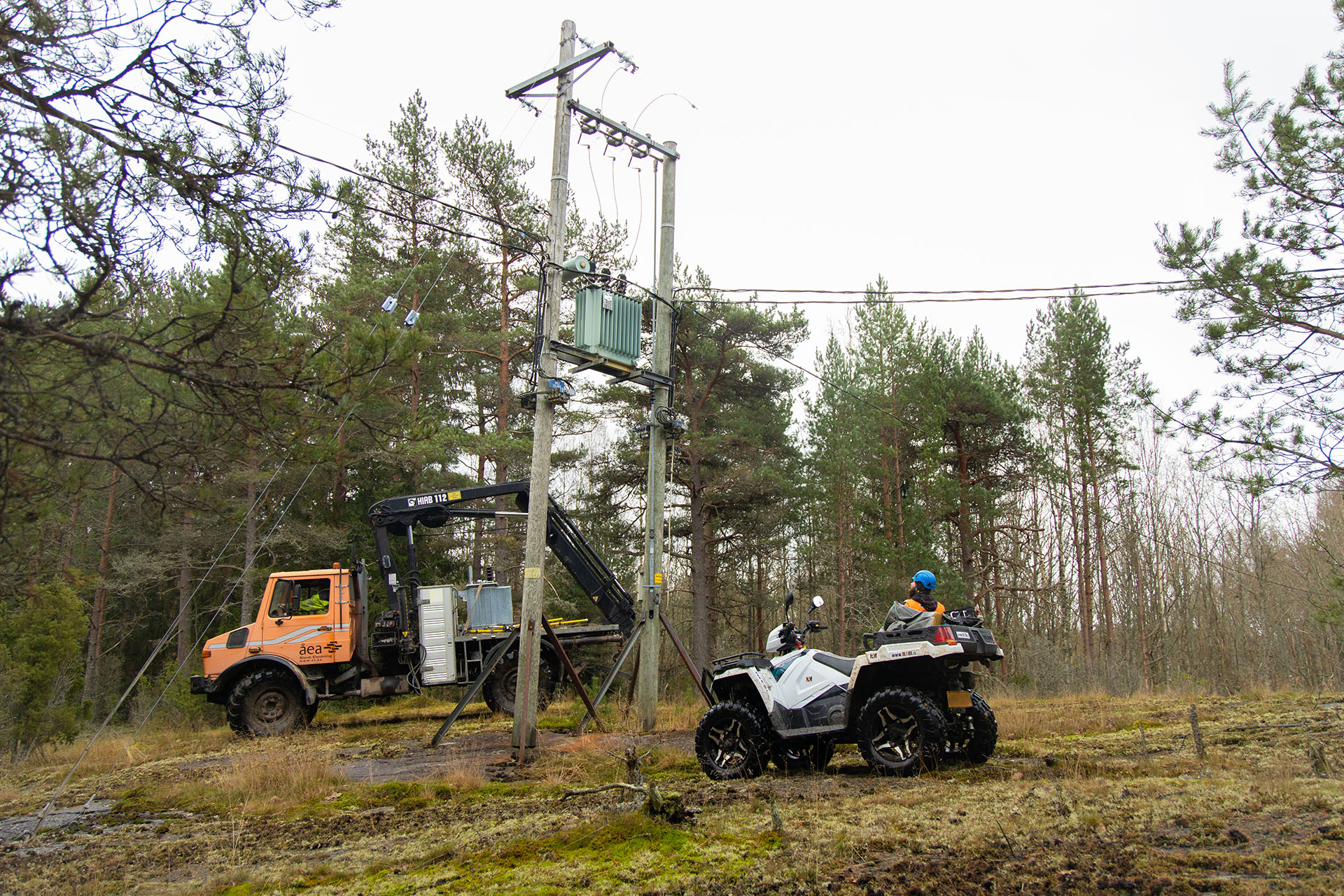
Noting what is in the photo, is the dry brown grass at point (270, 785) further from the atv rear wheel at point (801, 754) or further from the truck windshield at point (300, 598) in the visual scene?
the truck windshield at point (300, 598)

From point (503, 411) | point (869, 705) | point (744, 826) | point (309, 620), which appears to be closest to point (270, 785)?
point (744, 826)

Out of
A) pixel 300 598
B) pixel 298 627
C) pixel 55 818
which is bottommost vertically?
pixel 55 818

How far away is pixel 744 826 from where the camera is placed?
531 cm

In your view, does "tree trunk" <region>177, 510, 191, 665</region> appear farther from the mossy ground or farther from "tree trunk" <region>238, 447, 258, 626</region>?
the mossy ground

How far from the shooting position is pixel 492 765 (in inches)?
389

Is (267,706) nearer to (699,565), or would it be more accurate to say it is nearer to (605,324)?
(605,324)

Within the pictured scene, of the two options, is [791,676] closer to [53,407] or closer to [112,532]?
[53,407]

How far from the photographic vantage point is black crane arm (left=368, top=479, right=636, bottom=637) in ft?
45.9

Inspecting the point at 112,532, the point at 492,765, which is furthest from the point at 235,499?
the point at 492,765

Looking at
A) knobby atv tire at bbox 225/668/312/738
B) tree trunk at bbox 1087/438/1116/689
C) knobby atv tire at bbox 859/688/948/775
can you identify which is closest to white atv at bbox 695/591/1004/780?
knobby atv tire at bbox 859/688/948/775

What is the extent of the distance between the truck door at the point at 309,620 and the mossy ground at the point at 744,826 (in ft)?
11.8

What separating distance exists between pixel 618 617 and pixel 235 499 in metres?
12.9

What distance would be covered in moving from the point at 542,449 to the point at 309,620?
630 centimetres

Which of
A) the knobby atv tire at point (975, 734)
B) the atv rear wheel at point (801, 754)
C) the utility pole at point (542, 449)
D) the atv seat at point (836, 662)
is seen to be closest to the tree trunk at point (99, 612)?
the utility pole at point (542, 449)
